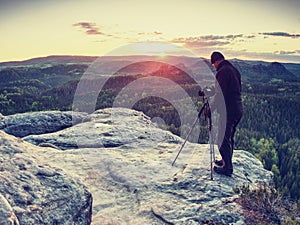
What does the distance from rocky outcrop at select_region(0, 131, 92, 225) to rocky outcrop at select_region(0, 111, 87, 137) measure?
41.4ft

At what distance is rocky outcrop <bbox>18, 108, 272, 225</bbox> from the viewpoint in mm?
10531

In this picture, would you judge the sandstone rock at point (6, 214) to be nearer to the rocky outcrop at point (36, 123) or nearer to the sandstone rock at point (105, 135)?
the sandstone rock at point (105, 135)

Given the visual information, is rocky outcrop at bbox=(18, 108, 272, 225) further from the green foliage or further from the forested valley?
the forested valley

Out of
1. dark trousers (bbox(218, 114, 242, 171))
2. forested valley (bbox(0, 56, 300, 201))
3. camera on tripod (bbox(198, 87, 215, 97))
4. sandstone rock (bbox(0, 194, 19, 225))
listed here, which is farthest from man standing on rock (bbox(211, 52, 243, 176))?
forested valley (bbox(0, 56, 300, 201))

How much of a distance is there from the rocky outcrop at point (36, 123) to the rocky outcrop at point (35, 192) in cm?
1262

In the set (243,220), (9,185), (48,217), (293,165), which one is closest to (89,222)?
(48,217)

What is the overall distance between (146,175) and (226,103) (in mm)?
4439

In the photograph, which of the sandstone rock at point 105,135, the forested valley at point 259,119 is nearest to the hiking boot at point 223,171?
the sandstone rock at point 105,135

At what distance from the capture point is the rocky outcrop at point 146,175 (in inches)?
415

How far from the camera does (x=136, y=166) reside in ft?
47.0

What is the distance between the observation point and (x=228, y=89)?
12.4 m

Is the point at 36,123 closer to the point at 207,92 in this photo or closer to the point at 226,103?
the point at 207,92

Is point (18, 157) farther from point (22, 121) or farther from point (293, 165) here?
point (293, 165)

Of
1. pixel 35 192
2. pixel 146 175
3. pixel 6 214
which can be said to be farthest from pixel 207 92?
pixel 6 214
